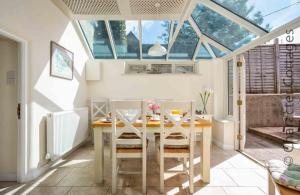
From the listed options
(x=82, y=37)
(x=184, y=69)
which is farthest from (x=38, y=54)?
(x=184, y=69)

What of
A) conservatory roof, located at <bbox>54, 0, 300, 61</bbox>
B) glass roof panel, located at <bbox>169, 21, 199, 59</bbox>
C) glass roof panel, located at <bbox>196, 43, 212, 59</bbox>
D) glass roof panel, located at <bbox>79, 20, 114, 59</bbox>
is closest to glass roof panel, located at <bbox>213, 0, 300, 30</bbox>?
conservatory roof, located at <bbox>54, 0, 300, 61</bbox>

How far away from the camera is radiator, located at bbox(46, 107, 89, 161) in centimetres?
287

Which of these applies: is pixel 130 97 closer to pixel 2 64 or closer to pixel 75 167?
pixel 75 167

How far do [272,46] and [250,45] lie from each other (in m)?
3.34

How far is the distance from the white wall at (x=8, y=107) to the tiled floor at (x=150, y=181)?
15.8 inches

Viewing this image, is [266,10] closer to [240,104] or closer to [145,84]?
[240,104]

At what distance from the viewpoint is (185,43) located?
4.71 meters

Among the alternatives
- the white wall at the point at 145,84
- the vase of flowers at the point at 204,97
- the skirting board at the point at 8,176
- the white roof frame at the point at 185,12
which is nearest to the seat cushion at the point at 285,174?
the white roof frame at the point at 185,12

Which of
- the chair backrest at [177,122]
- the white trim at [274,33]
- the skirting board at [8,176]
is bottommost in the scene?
the skirting board at [8,176]

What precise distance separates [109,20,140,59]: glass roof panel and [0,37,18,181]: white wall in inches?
84.1

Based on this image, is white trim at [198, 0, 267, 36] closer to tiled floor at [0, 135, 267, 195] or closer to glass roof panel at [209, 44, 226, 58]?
glass roof panel at [209, 44, 226, 58]

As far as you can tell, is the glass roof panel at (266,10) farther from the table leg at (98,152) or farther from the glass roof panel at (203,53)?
the table leg at (98,152)

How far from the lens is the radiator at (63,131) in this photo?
2.87m

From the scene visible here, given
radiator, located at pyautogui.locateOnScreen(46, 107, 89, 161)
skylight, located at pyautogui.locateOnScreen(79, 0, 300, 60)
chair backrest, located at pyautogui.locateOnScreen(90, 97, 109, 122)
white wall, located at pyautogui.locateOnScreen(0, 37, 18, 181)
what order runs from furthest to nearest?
chair backrest, located at pyautogui.locateOnScreen(90, 97, 109, 122), radiator, located at pyautogui.locateOnScreen(46, 107, 89, 161), skylight, located at pyautogui.locateOnScreen(79, 0, 300, 60), white wall, located at pyautogui.locateOnScreen(0, 37, 18, 181)
